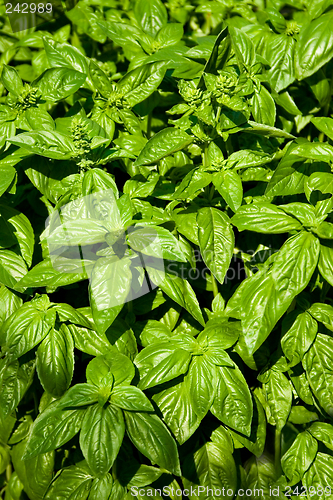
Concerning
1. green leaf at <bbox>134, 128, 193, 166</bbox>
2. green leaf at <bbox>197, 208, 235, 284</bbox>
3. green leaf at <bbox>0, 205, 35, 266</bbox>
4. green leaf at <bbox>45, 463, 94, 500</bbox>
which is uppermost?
green leaf at <bbox>134, 128, 193, 166</bbox>

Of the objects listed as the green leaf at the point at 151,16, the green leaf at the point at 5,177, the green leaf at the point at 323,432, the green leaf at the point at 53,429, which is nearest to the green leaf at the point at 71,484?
the green leaf at the point at 53,429

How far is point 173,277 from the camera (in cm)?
114

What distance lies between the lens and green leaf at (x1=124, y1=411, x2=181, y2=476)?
1.02 m

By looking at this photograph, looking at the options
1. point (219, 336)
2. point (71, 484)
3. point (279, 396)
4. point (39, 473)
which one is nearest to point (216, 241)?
point (219, 336)

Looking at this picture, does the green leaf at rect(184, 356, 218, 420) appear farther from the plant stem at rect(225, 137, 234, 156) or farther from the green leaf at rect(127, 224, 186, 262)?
the plant stem at rect(225, 137, 234, 156)

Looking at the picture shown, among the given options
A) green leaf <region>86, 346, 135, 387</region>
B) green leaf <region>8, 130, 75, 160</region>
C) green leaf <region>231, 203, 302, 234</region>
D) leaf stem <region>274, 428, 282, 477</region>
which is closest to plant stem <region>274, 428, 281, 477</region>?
leaf stem <region>274, 428, 282, 477</region>

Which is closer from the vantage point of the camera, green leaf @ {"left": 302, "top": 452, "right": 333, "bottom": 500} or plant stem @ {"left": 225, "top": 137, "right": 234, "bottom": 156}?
green leaf @ {"left": 302, "top": 452, "right": 333, "bottom": 500}

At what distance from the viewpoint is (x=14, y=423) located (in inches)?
55.2

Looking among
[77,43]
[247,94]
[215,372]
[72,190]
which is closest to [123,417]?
[215,372]

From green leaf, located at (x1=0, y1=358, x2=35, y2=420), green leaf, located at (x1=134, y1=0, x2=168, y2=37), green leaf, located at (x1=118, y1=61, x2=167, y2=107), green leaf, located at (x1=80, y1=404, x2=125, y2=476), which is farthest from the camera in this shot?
green leaf, located at (x1=134, y1=0, x2=168, y2=37)

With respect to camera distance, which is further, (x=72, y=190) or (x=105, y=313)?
(x=72, y=190)

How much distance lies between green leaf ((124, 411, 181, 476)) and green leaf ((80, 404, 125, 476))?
4 cm

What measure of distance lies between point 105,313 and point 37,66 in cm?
104

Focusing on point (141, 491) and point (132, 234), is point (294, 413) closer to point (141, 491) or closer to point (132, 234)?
point (141, 491)
